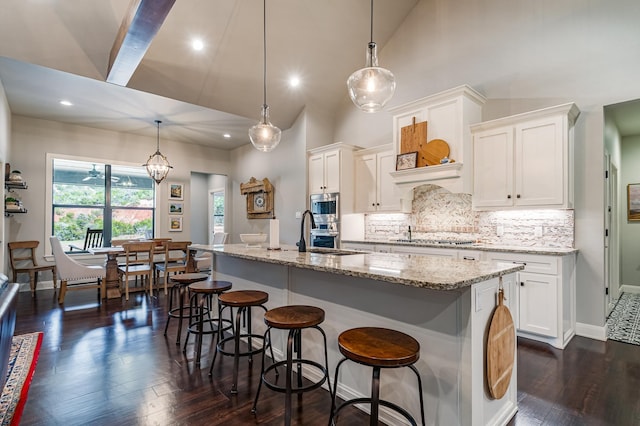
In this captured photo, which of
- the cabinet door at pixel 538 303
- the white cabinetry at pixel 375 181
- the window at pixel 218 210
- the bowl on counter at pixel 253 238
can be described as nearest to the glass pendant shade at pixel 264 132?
the bowl on counter at pixel 253 238

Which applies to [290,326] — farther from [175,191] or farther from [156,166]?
[175,191]

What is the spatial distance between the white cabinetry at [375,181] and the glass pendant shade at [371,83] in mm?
2090

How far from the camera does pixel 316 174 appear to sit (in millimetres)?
5566

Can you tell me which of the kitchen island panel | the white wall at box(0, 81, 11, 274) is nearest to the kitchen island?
the kitchen island panel

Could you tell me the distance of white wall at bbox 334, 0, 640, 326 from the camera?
128 inches

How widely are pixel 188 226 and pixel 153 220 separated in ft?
2.47

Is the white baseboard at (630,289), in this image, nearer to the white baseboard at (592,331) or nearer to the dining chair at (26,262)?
the white baseboard at (592,331)

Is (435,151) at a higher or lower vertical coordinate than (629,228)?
higher

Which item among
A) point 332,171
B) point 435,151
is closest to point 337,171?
point 332,171

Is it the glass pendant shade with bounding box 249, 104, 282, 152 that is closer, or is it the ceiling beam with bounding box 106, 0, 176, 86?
the ceiling beam with bounding box 106, 0, 176, 86

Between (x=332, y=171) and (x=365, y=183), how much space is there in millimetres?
570

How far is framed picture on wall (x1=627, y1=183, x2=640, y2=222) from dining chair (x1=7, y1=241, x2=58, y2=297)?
32.0 ft

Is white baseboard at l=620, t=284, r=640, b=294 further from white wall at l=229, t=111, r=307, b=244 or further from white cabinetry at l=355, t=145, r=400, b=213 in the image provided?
white wall at l=229, t=111, r=307, b=244

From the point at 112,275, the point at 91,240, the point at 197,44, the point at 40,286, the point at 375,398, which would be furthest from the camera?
the point at 91,240
